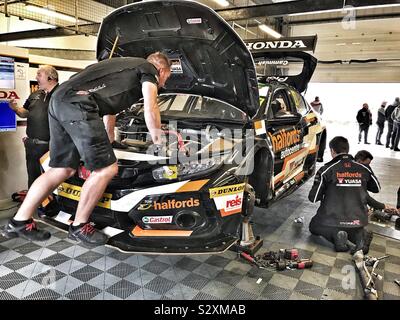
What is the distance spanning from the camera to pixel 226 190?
7.83 feet

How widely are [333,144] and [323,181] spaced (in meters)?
0.37

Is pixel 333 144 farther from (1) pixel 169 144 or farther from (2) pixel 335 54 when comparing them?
(2) pixel 335 54

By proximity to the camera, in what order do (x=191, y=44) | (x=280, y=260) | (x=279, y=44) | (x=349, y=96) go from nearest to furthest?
(x=191, y=44) < (x=280, y=260) < (x=279, y=44) < (x=349, y=96)

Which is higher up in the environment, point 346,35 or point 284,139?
→ point 346,35

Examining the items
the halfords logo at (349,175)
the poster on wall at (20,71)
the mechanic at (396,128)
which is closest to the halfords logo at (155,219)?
the halfords logo at (349,175)

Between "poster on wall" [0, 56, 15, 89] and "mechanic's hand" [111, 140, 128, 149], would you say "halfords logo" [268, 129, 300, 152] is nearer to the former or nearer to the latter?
"mechanic's hand" [111, 140, 128, 149]

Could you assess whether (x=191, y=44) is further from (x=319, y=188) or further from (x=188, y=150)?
(x=319, y=188)

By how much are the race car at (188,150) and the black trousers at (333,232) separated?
54 cm

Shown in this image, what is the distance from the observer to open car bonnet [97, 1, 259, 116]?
7.75 ft

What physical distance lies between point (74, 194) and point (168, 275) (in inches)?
36.8

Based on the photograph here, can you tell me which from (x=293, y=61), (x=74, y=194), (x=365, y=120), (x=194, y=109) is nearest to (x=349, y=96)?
(x=365, y=120)

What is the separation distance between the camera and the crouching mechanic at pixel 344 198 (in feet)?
10.3

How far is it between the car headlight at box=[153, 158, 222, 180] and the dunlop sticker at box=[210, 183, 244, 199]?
146 millimetres
